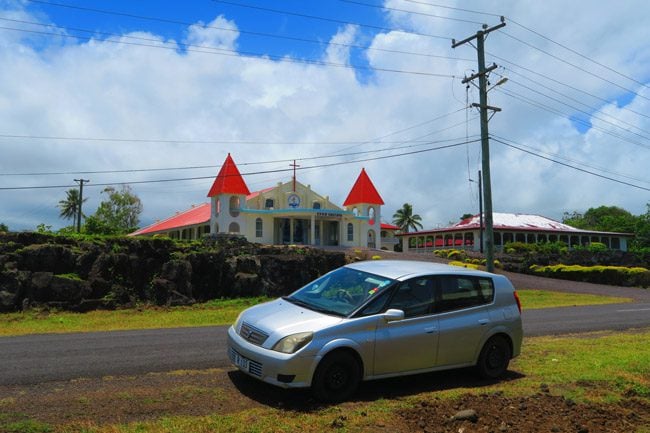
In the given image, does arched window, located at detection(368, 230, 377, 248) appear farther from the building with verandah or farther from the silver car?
the silver car

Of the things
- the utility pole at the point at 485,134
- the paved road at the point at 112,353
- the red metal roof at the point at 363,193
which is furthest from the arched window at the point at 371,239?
the paved road at the point at 112,353

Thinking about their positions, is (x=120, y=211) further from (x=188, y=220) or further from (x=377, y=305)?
(x=377, y=305)

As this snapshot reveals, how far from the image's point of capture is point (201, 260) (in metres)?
20.5

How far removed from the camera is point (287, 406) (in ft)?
19.4

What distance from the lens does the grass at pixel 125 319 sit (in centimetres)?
1322

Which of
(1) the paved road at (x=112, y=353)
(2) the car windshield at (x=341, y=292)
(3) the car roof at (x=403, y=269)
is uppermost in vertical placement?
(3) the car roof at (x=403, y=269)

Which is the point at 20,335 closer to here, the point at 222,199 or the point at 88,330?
the point at 88,330

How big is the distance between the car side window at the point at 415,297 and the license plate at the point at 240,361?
1.87 m

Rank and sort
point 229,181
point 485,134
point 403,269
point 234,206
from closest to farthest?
1. point 403,269
2. point 485,134
3. point 229,181
4. point 234,206

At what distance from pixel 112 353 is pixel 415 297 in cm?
494

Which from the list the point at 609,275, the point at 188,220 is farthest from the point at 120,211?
the point at 609,275

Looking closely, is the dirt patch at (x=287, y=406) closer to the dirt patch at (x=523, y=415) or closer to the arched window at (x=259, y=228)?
the dirt patch at (x=523, y=415)

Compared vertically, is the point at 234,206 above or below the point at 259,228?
above

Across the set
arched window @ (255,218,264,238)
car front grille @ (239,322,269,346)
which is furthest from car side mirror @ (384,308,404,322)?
arched window @ (255,218,264,238)
